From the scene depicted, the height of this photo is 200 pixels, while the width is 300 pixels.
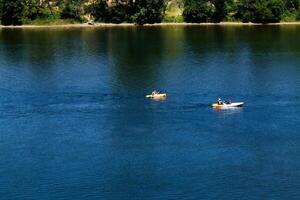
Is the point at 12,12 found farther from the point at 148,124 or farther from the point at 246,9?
the point at 148,124

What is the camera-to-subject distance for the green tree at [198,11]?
19388cm

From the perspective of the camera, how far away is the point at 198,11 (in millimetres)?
194500

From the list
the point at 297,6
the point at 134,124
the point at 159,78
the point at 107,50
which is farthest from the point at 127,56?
the point at 297,6

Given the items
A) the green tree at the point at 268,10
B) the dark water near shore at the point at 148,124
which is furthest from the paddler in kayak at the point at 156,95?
the green tree at the point at 268,10

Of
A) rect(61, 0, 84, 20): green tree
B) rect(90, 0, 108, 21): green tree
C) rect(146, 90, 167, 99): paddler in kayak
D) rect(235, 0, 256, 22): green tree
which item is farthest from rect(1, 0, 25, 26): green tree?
rect(146, 90, 167, 99): paddler in kayak

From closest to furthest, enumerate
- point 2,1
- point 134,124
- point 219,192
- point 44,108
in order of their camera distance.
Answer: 1. point 219,192
2. point 134,124
3. point 44,108
4. point 2,1

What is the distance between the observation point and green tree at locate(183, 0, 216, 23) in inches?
7633

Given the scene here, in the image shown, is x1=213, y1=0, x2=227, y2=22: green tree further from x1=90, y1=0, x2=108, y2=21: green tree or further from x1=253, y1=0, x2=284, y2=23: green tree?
x1=90, y1=0, x2=108, y2=21: green tree

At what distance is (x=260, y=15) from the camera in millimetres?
193500

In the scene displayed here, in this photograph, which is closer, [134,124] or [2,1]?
[134,124]

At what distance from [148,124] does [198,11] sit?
109m

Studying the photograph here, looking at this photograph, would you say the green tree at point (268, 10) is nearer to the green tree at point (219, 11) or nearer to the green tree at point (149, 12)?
the green tree at point (219, 11)

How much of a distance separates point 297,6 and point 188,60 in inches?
2840

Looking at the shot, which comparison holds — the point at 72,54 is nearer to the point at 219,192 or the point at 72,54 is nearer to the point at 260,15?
the point at 260,15
